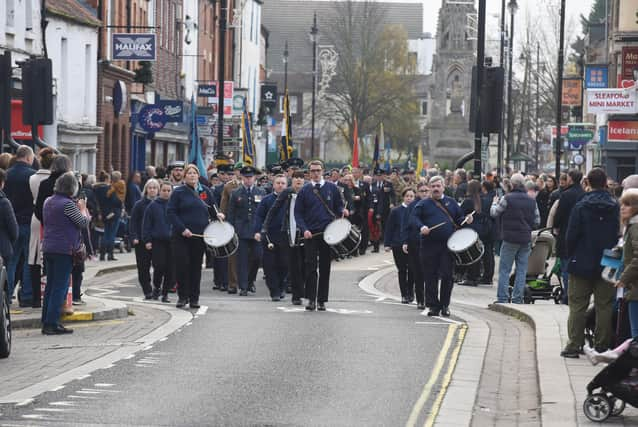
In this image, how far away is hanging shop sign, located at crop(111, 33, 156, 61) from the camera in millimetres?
41312

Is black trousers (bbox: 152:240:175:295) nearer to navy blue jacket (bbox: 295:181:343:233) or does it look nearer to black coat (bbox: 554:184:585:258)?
navy blue jacket (bbox: 295:181:343:233)

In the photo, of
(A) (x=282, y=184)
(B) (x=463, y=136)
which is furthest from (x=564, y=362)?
(B) (x=463, y=136)

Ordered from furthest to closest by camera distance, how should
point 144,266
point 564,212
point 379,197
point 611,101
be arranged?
point 611,101, point 379,197, point 144,266, point 564,212

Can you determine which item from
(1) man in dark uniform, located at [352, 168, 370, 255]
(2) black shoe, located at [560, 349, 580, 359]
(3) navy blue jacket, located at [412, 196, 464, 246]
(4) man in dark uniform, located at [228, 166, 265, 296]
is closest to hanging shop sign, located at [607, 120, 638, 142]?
(1) man in dark uniform, located at [352, 168, 370, 255]

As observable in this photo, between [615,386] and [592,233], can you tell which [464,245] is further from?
[615,386]

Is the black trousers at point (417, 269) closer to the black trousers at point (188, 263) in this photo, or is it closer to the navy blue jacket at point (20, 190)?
the black trousers at point (188, 263)

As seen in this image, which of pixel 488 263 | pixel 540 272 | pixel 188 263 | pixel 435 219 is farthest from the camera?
pixel 488 263

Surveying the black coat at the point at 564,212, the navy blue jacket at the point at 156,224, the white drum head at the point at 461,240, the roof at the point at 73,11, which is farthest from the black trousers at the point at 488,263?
the roof at the point at 73,11

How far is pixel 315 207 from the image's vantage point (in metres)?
19.2

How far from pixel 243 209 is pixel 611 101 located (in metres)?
18.7

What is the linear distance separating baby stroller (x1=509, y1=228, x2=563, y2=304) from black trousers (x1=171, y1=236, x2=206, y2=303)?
5364mm

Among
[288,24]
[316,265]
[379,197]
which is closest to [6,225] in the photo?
[316,265]

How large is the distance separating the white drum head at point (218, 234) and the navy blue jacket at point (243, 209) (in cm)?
292

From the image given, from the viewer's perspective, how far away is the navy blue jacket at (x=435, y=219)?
18.8 meters
